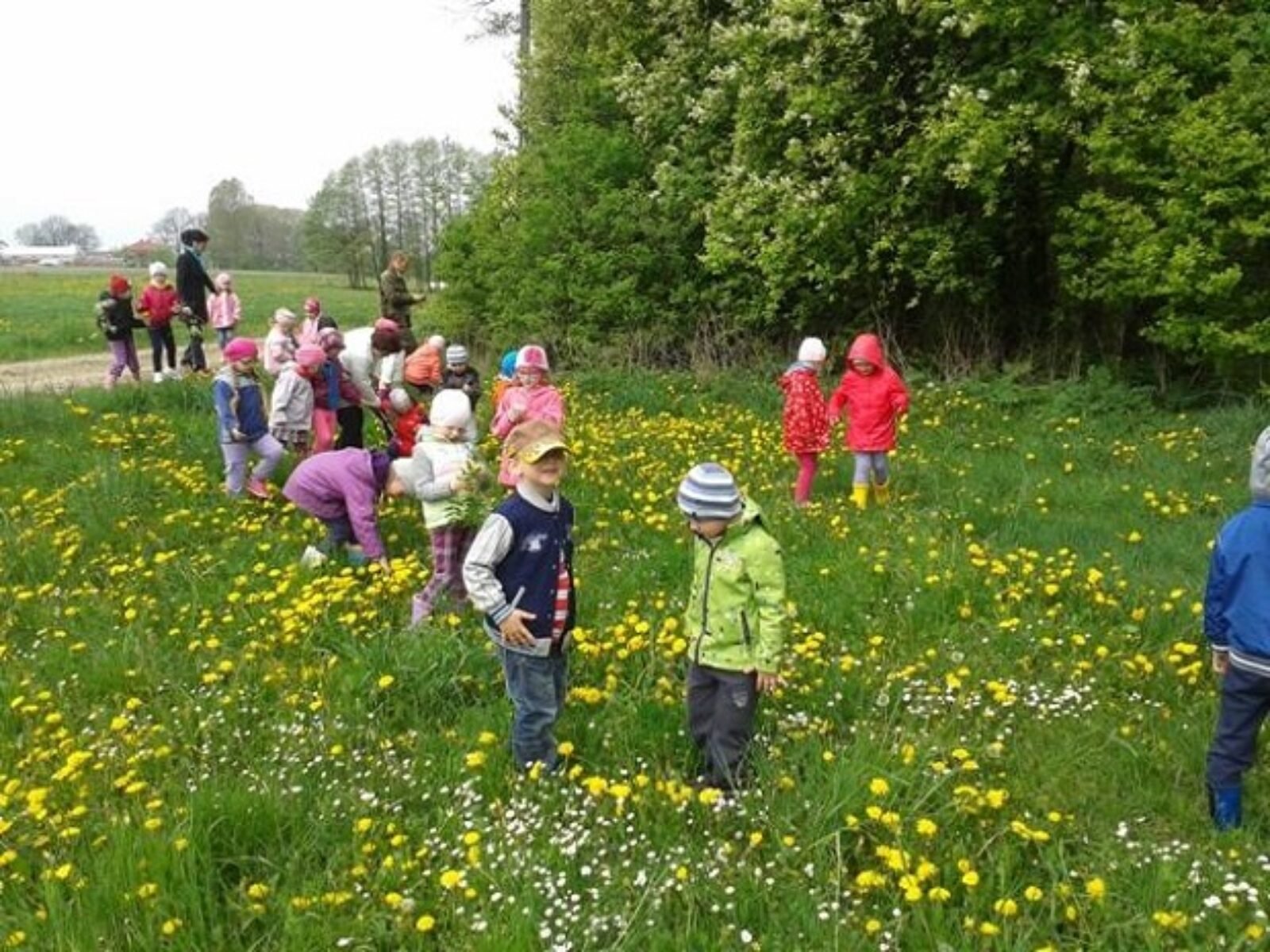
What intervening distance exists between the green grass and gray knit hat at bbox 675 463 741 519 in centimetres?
2004

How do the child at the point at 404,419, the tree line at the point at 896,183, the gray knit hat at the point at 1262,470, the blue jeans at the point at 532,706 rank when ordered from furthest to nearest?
the tree line at the point at 896,183 < the child at the point at 404,419 < the blue jeans at the point at 532,706 < the gray knit hat at the point at 1262,470

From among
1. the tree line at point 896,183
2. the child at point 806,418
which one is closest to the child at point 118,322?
the tree line at point 896,183

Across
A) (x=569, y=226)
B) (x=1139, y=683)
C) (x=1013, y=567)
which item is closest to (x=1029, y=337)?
(x=569, y=226)

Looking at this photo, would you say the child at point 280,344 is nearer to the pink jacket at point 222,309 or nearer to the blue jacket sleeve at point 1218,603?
the pink jacket at point 222,309

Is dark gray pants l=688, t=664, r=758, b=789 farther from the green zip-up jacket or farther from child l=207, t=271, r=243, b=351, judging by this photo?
child l=207, t=271, r=243, b=351

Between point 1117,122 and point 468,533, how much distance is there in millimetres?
8764

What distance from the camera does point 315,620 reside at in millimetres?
5879

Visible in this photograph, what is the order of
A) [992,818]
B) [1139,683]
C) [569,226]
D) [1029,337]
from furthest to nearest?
[569,226]
[1029,337]
[1139,683]
[992,818]

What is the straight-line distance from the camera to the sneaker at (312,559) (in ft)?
22.5

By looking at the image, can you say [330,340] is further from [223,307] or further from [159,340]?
[159,340]

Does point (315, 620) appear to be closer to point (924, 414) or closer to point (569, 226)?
point (924, 414)

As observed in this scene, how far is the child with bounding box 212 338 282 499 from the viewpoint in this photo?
855cm

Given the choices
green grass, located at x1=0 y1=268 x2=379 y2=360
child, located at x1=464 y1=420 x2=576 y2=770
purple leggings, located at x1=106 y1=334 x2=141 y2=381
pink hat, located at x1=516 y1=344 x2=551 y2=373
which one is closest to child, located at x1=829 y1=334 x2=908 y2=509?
pink hat, located at x1=516 y1=344 x2=551 y2=373

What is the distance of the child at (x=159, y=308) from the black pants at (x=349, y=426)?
5.76m
